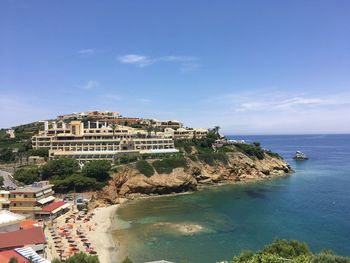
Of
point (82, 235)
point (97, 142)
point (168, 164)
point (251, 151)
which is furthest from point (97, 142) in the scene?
point (82, 235)

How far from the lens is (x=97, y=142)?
283 ft

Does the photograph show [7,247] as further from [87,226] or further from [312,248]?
[312,248]

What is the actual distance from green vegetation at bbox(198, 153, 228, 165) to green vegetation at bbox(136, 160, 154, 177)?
15808mm

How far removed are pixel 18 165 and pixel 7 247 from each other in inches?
2046

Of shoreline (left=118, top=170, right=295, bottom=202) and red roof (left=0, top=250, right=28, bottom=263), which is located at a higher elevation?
red roof (left=0, top=250, right=28, bottom=263)

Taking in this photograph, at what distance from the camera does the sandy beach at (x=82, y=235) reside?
39094 mm

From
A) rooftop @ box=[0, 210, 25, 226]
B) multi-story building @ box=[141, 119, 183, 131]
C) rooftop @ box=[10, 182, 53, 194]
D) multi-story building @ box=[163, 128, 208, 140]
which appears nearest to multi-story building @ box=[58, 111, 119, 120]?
multi-story building @ box=[141, 119, 183, 131]

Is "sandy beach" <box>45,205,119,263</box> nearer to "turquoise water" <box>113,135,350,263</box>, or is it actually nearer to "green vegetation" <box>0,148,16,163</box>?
"turquoise water" <box>113,135,350,263</box>

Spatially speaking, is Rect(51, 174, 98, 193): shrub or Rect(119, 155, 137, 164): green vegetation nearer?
Rect(51, 174, 98, 193): shrub

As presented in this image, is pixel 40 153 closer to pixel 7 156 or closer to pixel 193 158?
pixel 7 156

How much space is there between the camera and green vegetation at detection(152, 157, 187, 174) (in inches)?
2985

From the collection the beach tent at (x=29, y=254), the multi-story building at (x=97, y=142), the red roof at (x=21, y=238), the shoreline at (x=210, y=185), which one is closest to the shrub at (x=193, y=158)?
the shoreline at (x=210, y=185)

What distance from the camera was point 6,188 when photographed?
57719mm

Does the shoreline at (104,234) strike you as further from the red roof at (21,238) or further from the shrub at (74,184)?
the red roof at (21,238)
